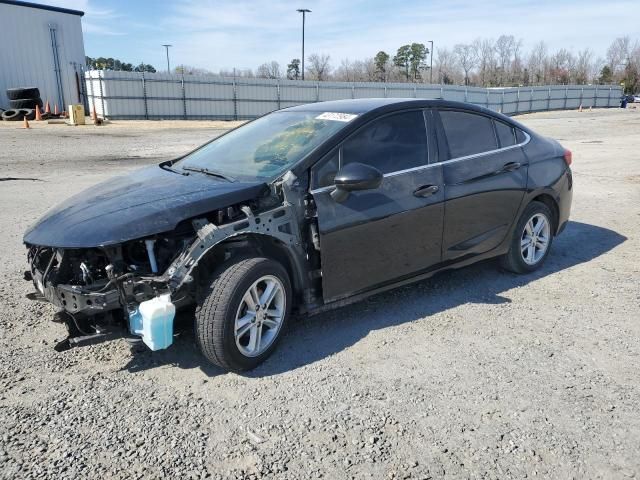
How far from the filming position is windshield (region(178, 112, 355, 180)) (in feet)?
12.9

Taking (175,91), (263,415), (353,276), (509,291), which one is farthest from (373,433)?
(175,91)

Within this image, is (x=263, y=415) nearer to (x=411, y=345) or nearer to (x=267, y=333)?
(x=267, y=333)

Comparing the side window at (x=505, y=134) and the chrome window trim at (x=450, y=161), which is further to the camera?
the side window at (x=505, y=134)

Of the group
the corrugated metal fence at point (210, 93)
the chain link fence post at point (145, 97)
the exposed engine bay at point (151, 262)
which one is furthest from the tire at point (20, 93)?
the exposed engine bay at point (151, 262)

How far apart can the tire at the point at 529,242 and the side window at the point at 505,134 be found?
63 centimetres

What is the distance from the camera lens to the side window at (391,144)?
402 cm

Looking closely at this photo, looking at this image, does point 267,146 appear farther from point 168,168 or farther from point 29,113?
point 29,113

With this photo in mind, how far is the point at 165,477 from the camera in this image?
2570 mm

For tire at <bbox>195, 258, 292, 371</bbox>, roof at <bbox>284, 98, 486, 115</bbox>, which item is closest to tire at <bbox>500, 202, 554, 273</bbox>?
Answer: roof at <bbox>284, 98, 486, 115</bbox>

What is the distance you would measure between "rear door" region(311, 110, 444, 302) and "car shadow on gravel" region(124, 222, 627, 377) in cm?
33

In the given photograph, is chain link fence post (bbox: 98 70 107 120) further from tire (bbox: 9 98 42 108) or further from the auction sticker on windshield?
the auction sticker on windshield

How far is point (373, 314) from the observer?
441 centimetres

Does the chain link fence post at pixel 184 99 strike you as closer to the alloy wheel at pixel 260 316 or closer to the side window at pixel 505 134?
the side window at pixel 505 134

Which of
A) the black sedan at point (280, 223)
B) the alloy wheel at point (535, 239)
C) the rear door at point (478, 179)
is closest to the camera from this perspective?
the black sedan at point (280, 223)
